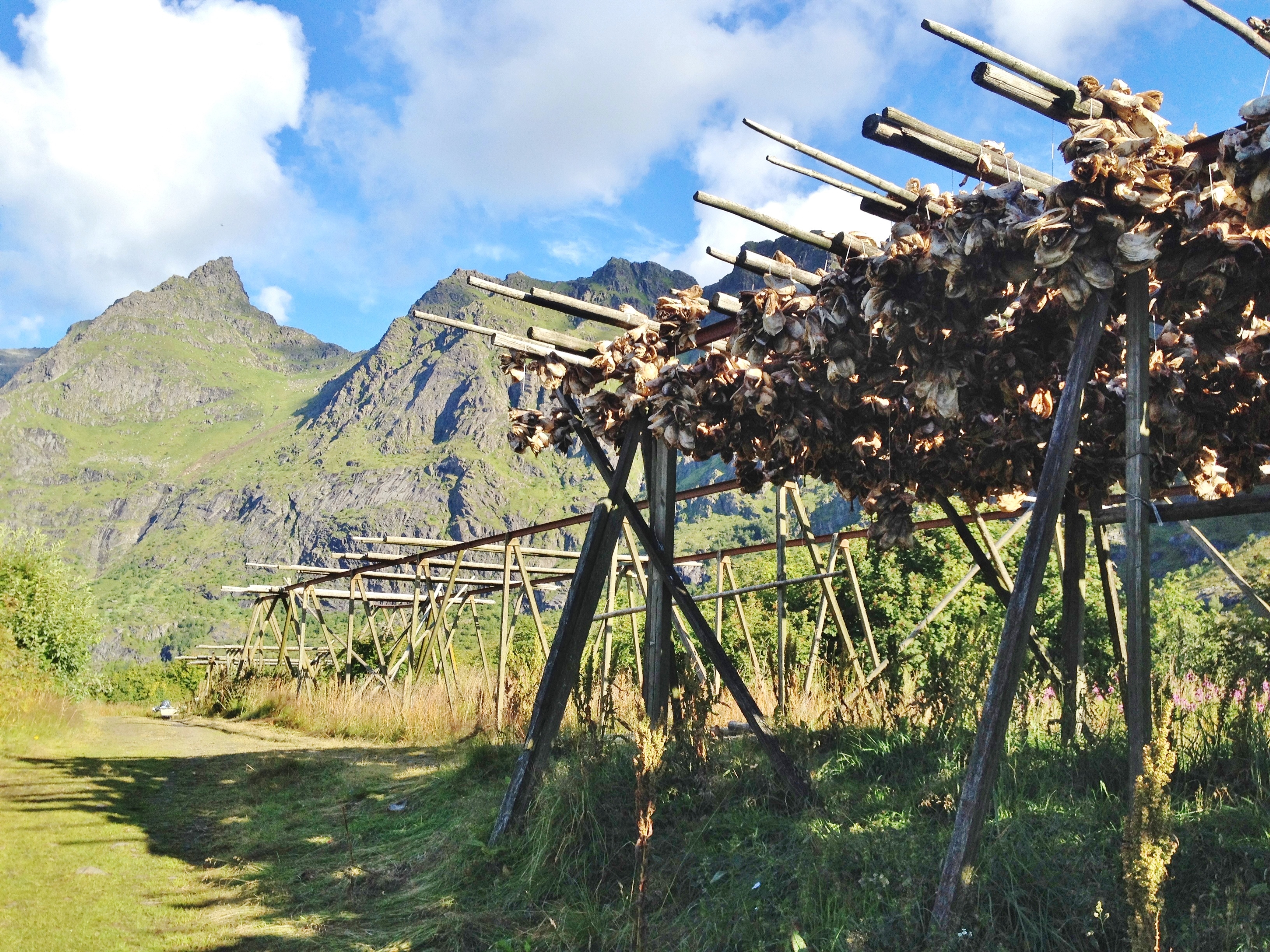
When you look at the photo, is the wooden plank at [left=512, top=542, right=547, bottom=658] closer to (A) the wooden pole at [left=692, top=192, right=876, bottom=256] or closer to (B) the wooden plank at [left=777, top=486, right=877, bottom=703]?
(B) the wooden plank at [left=777, top=486, right=877, bottom=703]

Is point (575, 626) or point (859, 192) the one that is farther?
point (575, 626)

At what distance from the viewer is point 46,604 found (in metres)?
23.6

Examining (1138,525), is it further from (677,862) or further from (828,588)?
(828,588)

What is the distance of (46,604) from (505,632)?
18.4 m

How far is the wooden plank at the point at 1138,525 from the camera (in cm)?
315

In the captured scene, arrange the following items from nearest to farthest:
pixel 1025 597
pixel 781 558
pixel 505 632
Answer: pixel 1025 597, pixel 781 558, pixel 505 632

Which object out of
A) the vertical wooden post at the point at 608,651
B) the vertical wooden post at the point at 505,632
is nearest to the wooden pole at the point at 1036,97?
the vertical wooden post at the point at 608,651

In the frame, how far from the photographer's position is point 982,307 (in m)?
3.92

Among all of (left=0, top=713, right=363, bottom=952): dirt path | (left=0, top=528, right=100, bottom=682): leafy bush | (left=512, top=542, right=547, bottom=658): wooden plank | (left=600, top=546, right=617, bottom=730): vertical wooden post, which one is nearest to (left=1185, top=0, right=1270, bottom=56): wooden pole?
(left=600, top=546, right=617, bottom=730): vertical wooden post

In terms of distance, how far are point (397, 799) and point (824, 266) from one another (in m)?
5.78

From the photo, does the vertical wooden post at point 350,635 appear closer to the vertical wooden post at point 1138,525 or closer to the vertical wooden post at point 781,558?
the vertical wooden post at point 781,558

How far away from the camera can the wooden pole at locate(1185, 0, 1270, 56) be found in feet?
9.76

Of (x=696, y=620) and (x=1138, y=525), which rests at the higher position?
(x=1138, y=525)

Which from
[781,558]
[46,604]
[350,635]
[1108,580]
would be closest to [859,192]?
[1108,580]
